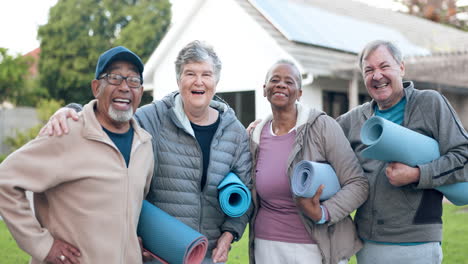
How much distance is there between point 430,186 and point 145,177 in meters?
1.67

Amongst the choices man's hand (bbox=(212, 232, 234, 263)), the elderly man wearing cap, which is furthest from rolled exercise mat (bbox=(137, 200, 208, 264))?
man's hand (bbox=(212, 232, 234, 263))

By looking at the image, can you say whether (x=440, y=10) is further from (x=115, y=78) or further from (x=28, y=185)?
(x=28, y=185)

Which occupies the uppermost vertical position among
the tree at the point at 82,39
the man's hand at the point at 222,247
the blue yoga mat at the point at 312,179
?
the tree at the point at 82,39

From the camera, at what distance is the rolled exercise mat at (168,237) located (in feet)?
9.31

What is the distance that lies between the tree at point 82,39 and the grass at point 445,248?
20.9 meters

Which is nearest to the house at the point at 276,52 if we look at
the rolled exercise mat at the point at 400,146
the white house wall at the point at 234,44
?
the white house wall at the point at 234,44

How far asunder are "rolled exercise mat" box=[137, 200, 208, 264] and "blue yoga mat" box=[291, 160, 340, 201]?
0.64m

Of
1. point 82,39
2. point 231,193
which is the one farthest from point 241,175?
point 82,39

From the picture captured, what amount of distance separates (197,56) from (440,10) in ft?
120

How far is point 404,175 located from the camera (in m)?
3.03

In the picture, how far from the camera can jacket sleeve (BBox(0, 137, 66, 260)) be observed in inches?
103

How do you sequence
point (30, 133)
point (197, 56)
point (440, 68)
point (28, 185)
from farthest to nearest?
point (30, 133)
point (440, 68)
point (197, 56)
point (28, 185)

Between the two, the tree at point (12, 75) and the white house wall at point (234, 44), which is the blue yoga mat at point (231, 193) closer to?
the white house wall at point (234, 44)

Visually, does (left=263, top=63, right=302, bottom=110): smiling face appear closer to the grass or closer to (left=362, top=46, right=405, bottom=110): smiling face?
(left=362, top=46, right=405, bottom=110): smiling face
